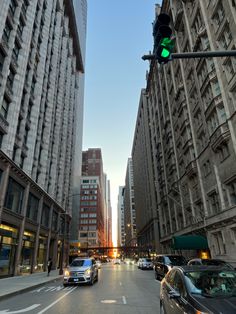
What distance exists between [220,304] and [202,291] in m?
0.77

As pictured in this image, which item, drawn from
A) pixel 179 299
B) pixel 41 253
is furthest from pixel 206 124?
pixel 41 253

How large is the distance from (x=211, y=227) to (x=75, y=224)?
52255 mm

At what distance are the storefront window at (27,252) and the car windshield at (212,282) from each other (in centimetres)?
2684

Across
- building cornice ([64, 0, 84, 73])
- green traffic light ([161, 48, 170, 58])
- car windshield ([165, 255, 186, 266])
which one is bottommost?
car windshield ([165, 255, 186, 266])

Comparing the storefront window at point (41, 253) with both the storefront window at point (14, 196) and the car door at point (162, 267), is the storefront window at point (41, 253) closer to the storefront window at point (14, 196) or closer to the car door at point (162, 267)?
the storefront window at point (14, 196)

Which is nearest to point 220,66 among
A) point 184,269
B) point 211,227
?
point 211,227

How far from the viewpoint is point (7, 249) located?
961 inches

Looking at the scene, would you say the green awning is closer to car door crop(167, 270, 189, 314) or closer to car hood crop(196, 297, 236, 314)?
car door crop(167, 270, 189, 314)

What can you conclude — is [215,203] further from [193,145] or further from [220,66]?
[220,66]

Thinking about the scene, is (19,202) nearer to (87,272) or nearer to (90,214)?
(87,272)

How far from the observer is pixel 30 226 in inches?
1207

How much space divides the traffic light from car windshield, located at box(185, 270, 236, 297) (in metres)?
4.90

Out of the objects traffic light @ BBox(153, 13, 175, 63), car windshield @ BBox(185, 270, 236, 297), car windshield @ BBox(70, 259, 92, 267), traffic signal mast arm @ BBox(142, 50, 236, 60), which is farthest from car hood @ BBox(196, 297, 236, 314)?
car windshield @ BBox(70, 259, 92, 267)

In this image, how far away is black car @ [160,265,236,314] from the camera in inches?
179
